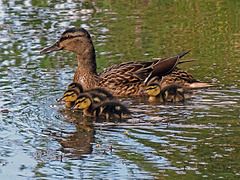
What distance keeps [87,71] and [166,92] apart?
4.20 ft

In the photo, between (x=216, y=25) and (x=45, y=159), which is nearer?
(x=45, y=159)

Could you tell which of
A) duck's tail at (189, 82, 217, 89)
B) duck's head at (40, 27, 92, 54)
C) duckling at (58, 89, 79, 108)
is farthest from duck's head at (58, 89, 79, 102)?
duck's tail at (189, 82, 217, 89)

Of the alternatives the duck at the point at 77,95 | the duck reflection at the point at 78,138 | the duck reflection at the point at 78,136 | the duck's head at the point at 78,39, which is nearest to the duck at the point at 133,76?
the duck's head at the point at 78,39

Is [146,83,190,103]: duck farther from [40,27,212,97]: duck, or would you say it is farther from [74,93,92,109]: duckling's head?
[74,93,92,109]: duckling's head

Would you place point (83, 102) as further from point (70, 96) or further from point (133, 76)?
point (133, 76)

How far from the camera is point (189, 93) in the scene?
7402mm

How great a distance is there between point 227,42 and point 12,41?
349cm

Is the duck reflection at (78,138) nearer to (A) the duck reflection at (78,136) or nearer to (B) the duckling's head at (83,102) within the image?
(A) the duck reflection at (78,136)

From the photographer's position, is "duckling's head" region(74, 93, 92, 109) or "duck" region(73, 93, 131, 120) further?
"duckling's head" region(74, 93, 92, 109)

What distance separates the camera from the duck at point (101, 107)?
6641 mm

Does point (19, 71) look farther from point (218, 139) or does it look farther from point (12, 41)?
point (218, 139)

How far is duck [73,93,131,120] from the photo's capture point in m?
6.64

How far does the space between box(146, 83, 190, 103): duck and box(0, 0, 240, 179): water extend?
129mm

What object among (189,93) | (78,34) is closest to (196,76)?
(189,93)
